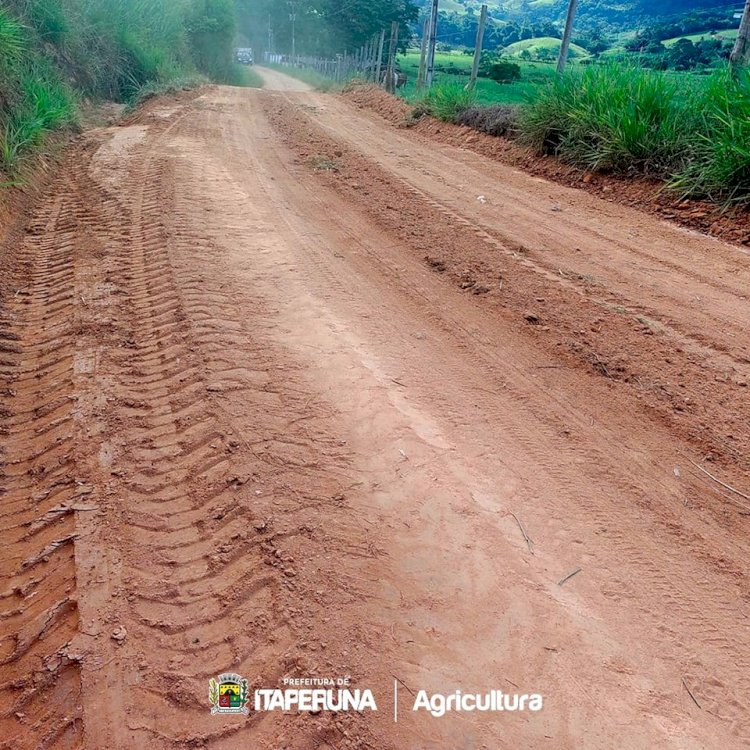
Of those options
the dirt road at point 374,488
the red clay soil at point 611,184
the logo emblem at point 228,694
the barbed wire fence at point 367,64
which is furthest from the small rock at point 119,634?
the barbed wire fence at point 367,64

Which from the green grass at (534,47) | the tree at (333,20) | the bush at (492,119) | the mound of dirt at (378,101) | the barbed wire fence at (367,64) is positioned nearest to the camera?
the bush at (492,119)

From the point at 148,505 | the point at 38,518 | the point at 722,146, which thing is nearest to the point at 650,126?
the point at 722,146

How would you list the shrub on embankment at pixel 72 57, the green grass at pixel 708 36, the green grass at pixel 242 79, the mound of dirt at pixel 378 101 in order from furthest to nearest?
the green grass at pixel 242 79, the green grass at pixel 708 36, the mound of dirt at pixel 378 101, the shrub on embankment at pixel 72 57

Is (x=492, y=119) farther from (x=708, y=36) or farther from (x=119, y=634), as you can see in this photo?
(x=708, y=36)

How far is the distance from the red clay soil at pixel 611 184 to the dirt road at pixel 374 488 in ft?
3.64

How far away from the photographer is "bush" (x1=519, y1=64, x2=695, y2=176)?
7543 mm

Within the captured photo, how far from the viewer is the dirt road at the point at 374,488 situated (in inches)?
75.9

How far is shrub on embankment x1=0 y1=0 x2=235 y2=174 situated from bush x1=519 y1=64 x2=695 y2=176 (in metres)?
7.77

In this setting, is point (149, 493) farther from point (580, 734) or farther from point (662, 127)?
point (662, 127)

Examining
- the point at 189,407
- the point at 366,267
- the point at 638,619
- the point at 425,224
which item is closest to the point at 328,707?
the point at 638,619

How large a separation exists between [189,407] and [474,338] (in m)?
1.96

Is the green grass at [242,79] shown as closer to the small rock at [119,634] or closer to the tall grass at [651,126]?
the tall grass at [651,126]

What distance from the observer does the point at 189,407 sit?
10.6 feet

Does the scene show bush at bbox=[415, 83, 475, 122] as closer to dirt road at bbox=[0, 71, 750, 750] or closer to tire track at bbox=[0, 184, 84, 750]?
dirt road at bbox=[0, 71, 750, 750]
